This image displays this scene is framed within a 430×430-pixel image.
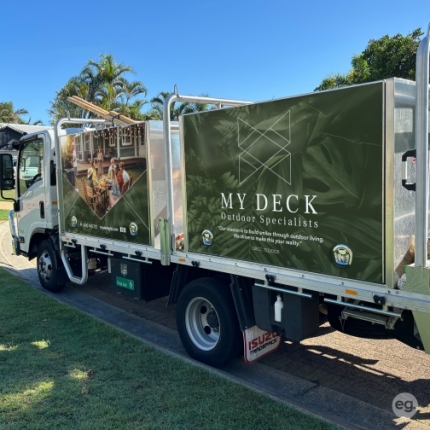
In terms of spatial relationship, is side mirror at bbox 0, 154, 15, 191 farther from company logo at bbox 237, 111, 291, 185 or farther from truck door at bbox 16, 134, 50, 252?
company logo at bbox 237, 111, 291, 185

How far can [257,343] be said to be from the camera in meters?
4.52

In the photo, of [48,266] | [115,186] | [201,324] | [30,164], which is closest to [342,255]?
[201,324]

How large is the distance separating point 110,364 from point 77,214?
2.59 m

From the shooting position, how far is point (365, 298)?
132 inches

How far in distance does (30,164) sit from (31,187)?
0.38 m

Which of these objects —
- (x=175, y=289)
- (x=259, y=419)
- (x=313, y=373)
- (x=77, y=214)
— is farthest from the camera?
(x=77, y=214)

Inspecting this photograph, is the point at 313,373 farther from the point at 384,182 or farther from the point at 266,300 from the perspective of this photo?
the point at 384,182

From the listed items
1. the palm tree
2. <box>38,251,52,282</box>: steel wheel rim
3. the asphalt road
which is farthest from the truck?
the palm tree

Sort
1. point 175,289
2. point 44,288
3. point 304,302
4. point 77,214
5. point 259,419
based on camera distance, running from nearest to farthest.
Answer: point 259,419, point 304,302, point 175,289, point 77,214, point 44,288

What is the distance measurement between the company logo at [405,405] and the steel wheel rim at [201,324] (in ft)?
5.82

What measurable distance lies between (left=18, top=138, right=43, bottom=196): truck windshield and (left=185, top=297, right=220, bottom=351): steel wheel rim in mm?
3825

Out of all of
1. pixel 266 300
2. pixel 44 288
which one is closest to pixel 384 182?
pixel 266 300

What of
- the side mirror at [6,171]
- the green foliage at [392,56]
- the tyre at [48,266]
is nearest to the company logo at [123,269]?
the tyre at [48,266]

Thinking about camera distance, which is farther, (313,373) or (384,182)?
(313,373)
